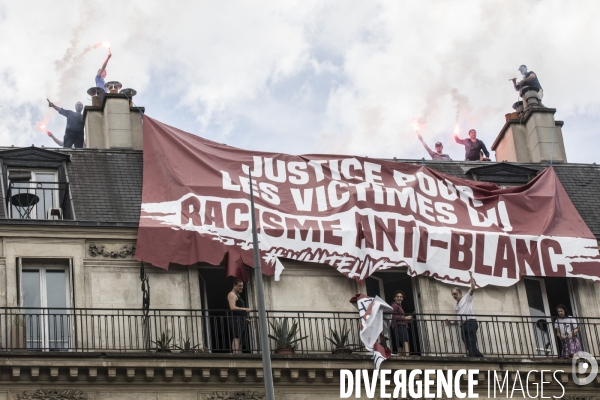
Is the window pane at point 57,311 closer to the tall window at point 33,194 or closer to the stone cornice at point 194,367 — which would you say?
the stone cornice at point 194,367

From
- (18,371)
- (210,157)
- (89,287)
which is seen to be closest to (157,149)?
(210,157)

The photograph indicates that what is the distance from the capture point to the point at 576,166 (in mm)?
40031

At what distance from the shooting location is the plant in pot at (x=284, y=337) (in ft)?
109

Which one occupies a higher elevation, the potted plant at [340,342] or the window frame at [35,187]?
the window frame at [35,187]

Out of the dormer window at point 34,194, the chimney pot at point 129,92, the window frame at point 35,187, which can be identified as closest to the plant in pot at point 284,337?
the dormer window at point 34,194

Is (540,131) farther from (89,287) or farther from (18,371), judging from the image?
(18,371)

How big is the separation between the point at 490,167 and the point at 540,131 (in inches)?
103

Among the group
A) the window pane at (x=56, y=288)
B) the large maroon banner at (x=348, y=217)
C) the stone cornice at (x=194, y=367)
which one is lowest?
the stone cornice at (x=194, y=367)

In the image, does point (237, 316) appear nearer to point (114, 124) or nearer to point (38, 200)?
point (38, 200)

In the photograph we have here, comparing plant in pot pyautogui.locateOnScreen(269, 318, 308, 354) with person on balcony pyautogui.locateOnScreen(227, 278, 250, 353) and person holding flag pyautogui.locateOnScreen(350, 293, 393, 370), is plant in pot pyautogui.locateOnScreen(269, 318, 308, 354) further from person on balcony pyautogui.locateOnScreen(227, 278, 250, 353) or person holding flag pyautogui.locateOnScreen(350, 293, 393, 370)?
person holding flag pyautogui.locateOnScreen(350, 293, 393, 370)

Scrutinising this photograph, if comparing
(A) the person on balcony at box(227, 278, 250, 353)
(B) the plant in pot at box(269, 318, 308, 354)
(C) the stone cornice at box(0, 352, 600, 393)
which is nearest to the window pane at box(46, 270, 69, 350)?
(C) the stone cornice at box(0, 352, 600, 393)

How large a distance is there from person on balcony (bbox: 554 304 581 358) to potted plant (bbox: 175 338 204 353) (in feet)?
25.7

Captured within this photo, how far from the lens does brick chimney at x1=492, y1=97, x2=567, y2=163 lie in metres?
40.7

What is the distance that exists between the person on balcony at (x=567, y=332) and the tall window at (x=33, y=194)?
35.9ft
